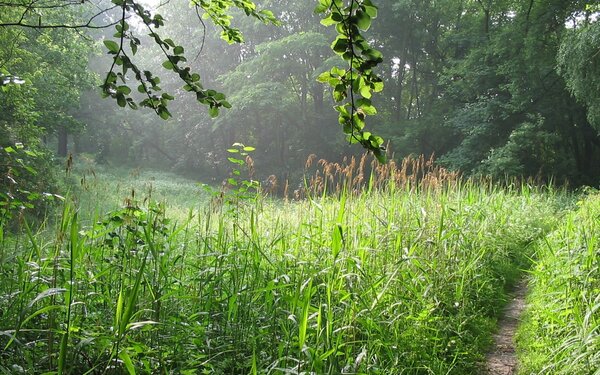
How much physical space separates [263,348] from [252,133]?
1084 inches

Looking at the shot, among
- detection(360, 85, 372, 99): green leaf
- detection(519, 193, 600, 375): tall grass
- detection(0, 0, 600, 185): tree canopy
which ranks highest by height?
detection(0, 0, 600, 185): tree canopy

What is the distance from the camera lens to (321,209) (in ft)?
13.2

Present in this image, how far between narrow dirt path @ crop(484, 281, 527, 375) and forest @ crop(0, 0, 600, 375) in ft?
0.19

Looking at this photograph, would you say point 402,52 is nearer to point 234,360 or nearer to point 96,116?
point 96,116

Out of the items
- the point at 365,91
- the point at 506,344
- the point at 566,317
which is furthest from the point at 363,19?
the point at 506,344

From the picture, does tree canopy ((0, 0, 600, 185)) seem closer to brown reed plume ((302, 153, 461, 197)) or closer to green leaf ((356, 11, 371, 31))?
brown reed plume ((302, 153, 461, 197))

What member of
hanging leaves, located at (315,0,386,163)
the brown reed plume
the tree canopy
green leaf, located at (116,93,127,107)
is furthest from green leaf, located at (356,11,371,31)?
the tree canopy

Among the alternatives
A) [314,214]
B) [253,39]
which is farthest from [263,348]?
[253,39]

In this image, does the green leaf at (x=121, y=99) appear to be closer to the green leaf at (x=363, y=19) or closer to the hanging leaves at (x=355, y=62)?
the hanging leaves at (x=355, y=62)

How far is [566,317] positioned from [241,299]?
2468mm

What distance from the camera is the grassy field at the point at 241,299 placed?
2.16 meters

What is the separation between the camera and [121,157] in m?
35.5

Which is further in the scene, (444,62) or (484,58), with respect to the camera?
(444,62)

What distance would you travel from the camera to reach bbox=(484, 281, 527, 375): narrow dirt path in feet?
11.2
